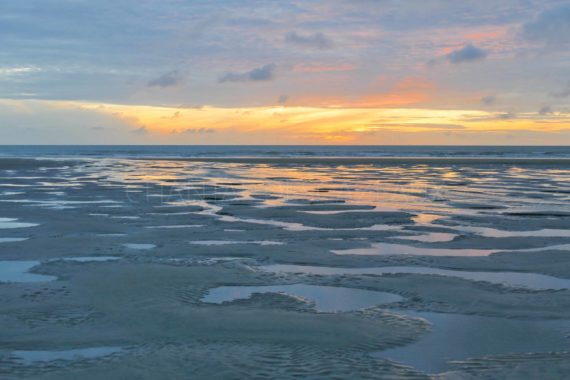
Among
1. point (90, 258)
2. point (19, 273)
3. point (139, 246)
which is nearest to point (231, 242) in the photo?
point (139, 246)

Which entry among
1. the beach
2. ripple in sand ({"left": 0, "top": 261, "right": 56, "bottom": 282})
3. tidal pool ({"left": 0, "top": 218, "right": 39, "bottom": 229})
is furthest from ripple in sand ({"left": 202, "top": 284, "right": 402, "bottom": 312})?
tidal pool ({"left": 0, "top": 218, "right": 39, "bottom": 229})

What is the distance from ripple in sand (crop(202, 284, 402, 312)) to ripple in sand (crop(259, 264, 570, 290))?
4.29 feet

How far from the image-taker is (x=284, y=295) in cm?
973

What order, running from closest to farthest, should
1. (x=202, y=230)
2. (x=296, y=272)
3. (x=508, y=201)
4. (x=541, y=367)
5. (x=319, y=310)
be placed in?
(x=541, y=367) < (x=319, y=310) < (x=296, y=272) < (x=202, y=230) < (x=508, y=201)

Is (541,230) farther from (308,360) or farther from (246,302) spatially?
(308,360)

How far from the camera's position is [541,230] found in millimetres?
16938

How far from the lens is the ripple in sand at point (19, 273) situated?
10.8 meters

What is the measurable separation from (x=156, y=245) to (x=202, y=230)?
254 centimetres

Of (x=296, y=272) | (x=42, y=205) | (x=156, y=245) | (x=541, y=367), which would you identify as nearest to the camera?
(x=541, y=367)

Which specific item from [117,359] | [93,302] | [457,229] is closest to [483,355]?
[117,359]

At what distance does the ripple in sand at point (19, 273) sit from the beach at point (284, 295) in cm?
4

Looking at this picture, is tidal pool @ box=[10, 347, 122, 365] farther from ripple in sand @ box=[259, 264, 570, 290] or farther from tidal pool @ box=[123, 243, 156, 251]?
A: tidal pool @ box=[123, 243, 156, 251]

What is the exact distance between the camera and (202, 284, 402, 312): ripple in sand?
916cm

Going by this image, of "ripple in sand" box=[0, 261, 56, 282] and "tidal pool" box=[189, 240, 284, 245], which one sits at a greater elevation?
"tidal pool" box=[189, 240, 284, 245]
